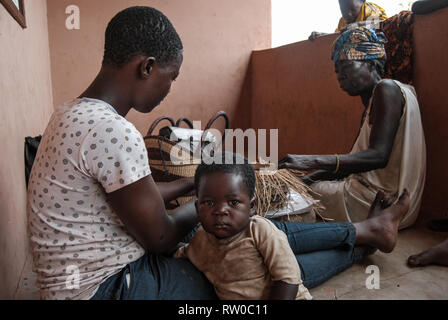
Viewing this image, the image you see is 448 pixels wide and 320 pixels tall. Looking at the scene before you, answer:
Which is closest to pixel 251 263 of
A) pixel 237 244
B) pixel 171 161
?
pixel 237 244

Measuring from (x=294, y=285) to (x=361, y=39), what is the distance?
1.67m

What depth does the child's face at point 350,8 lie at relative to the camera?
11.7 feet

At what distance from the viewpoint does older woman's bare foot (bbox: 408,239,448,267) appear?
1.72 m

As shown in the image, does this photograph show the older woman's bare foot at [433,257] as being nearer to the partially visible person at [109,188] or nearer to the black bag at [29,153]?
the partially visible person at [109,188]

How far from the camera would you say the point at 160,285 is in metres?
1.13

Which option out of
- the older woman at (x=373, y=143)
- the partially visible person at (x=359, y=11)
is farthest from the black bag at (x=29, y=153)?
the partially visible person at (x=359, y=11)

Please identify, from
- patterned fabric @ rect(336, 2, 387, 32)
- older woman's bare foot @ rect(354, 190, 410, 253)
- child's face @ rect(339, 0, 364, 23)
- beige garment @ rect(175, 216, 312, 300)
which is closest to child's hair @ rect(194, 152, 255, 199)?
beige garment @ rect(175, 216, 312, 300)

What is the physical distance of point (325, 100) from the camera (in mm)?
3875

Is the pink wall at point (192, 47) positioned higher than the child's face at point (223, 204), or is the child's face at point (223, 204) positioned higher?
the pink wall at point (192, 47)

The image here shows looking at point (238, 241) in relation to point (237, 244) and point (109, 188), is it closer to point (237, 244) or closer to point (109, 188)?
point (237, 244)

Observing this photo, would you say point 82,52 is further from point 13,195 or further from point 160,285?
point 160,285

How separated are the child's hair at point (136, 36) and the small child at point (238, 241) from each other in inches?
17.5

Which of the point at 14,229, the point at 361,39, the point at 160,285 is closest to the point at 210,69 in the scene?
the point at 361,39
